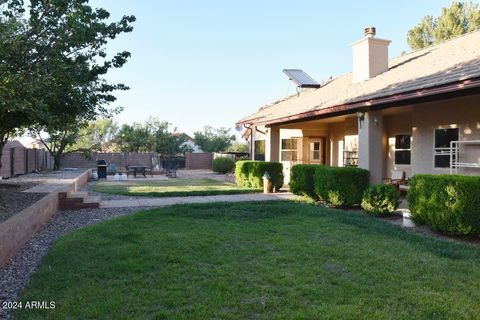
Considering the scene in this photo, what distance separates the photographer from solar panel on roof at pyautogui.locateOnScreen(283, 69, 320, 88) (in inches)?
711

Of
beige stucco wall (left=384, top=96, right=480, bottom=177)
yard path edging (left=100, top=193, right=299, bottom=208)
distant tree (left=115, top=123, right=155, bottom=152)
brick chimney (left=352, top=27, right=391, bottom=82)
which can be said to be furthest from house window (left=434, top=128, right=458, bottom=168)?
distant tree (left=115, top=123, right=155, bottom=152)

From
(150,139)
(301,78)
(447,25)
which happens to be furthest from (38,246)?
(447,25)

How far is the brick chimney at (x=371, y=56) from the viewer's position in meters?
13.2

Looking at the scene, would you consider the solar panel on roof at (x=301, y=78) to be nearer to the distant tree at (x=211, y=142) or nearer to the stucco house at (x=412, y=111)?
the stucco house at (x=412, y=111)

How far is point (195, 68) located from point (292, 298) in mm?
29882

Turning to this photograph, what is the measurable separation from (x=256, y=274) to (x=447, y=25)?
98.6 feet

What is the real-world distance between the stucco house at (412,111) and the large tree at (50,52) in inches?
250

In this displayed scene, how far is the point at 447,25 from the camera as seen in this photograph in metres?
28.3

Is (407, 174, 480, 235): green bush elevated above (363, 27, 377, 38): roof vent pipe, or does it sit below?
below

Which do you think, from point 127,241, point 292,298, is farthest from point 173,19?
point 292,298

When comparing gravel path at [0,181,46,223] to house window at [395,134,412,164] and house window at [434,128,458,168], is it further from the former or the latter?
house window at [395,134,412,164]

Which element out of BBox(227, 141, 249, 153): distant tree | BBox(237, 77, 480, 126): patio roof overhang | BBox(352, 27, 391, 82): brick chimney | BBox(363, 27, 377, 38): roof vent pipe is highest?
BBox(363, 27, 377, 38): roof vent pipe

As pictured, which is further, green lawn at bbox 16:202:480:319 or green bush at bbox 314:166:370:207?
green bush at bbox 314:166:370:207

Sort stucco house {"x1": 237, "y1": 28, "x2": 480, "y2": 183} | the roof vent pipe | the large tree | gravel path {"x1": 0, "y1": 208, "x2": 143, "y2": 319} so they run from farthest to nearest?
the roof vent pipe < stucco house {"x1": 237, "y1": 28, "x2": 480, "y2": 183} < the large tree < gravel path {"x1": 0, "y1": 208, "x2": 143, "y2": 319}
